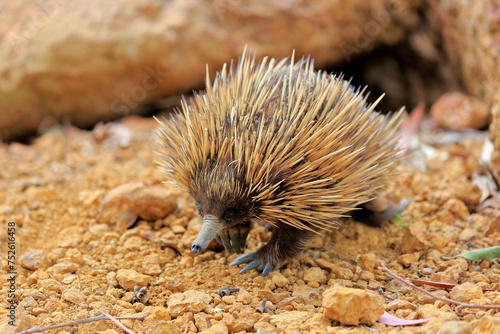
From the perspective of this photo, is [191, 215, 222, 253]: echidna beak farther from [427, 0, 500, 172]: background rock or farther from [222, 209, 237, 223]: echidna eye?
[427, 0, 500, 172]: background rock

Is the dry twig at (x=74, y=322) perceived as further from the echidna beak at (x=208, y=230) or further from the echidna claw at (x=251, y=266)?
the echidna claw at (x=251, y=266)

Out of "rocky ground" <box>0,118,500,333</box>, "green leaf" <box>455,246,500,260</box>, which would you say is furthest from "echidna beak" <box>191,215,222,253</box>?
"green leaf" <box>455,246,500,260</box>

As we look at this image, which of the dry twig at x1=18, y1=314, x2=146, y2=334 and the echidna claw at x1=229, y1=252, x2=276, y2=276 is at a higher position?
the echidna claw at x1=229, y1=252, x2=276, y2=276

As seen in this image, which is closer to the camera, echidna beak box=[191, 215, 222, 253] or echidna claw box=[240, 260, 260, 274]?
echidna beak box=[191, 215, 222, 253]

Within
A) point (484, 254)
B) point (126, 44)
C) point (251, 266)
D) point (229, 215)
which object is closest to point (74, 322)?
point (229, 215)

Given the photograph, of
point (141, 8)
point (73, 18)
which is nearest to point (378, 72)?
point (141, 8)

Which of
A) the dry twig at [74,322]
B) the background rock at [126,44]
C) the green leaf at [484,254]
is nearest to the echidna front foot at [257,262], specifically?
the dry twig at [74,322]

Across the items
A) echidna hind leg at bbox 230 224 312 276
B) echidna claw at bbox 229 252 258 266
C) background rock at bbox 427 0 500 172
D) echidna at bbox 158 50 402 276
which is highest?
background rock at bbox 427 0 500 172

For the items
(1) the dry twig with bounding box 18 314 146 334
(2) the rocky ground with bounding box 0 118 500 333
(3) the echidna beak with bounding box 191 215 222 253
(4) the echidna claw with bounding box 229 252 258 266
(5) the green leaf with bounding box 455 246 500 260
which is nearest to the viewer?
(1) the dry twig with bounding box 18 314 146 334
